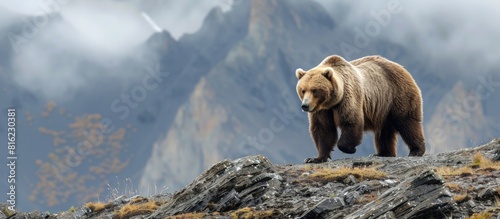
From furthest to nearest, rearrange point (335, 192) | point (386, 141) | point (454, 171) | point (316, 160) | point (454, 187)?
point (386, 141) < point (316, 160) < point (454, 171) < point (335, 192) < point (454, 187)

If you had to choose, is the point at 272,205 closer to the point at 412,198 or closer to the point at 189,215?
the point at 189,215

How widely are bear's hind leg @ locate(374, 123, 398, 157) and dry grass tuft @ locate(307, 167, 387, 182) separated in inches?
197

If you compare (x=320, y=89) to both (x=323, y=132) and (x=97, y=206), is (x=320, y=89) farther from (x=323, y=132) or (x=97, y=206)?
(x=97, y=206)

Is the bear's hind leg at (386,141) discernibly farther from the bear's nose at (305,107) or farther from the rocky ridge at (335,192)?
the bear's nose at (305,107)

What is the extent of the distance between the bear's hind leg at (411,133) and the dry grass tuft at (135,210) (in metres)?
6.74

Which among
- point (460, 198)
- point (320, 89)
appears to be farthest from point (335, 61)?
point (460, 198)

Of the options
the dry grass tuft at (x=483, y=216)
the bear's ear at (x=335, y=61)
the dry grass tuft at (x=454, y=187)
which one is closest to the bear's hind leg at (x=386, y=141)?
the bear's ear at (x=335, y=61)

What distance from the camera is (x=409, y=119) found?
21719 mm

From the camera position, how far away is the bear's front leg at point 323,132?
780 inches

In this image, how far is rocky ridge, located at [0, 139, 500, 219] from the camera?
13.5 metres

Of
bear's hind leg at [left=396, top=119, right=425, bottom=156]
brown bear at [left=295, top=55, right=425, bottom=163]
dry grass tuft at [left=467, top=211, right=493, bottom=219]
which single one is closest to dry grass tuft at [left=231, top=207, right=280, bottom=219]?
dry grass tuft at [left=467, top=211, right=493, bottom=219]

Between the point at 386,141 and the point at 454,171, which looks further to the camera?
the point at 386,141

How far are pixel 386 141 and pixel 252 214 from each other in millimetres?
7679

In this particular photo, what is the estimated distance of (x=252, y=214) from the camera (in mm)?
14906
